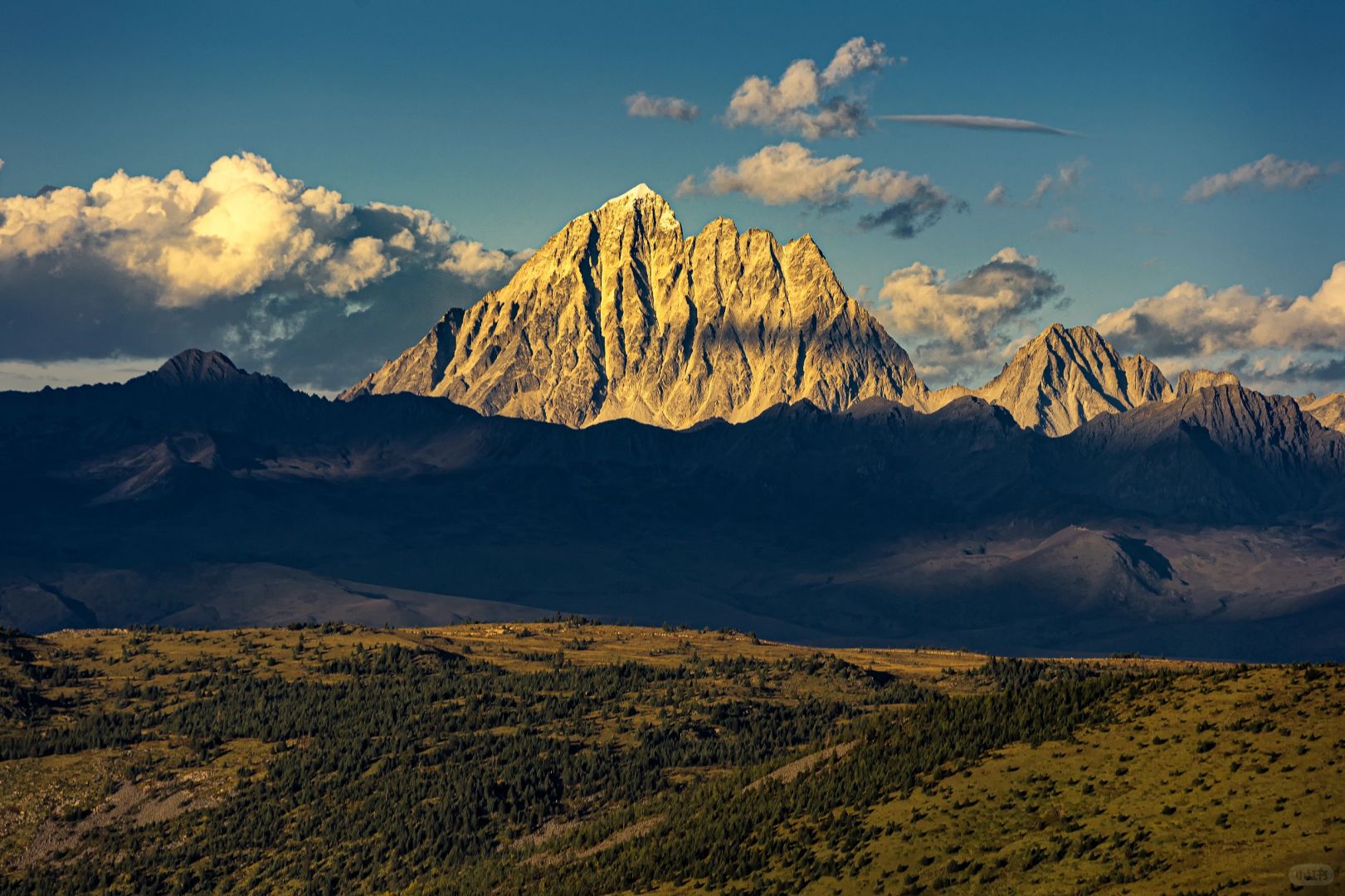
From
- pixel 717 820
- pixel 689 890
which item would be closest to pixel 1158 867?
pixel 689 890

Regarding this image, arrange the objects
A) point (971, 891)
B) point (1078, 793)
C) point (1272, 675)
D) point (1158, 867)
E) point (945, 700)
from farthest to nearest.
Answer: point (945, 700) → point (1272, 675) → point (1078, 793) → point (971, 891) → point (1158, 867)

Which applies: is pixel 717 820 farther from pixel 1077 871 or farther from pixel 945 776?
pixel 1077 871

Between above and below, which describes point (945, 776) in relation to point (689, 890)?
above

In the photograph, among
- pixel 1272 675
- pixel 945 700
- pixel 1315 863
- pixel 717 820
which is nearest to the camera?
pixel 1315 863

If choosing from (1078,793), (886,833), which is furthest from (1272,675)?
(886,833)

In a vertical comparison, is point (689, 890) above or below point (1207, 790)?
below

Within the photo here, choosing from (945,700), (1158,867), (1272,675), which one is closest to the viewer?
(1158,867)

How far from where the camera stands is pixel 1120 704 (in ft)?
497

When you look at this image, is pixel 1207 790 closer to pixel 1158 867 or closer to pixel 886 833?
pixel 1158 867

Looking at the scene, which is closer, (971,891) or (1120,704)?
(971,891)

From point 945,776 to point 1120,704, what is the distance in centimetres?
1636

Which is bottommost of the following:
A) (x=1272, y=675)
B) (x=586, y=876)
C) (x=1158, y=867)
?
(x=586, y=876)

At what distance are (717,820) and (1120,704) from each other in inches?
1540

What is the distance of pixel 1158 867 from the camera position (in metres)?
113
